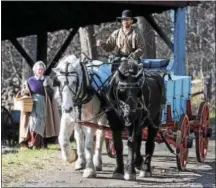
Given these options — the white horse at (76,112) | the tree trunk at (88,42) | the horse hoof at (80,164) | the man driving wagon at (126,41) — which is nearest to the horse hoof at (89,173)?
the white horse at (76,112)

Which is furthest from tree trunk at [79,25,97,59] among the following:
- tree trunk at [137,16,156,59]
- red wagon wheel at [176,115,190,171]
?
red wagon wheel at [176,115,190,171]

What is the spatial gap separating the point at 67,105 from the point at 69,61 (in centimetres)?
65

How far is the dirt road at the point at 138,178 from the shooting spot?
7.77 m

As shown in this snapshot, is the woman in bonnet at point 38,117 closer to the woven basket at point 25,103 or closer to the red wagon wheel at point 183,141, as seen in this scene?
the woven basket at point 25,103

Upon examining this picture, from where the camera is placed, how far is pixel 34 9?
13930 mm

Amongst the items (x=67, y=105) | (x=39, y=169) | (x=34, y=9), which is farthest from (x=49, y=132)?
(x=67, y=105)

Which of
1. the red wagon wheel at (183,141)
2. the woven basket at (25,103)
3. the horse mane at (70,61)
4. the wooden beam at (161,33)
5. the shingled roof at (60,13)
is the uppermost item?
the shingled roof at (60,13)

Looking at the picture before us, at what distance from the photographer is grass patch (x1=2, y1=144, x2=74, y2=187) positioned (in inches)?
328

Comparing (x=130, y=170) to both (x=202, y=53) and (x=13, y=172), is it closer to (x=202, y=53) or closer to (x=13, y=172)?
(x=13, y=172)

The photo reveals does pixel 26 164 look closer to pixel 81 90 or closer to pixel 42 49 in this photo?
pixel 81 90

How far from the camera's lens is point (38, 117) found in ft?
37.2

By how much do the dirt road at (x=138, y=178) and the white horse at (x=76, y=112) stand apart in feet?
0.77

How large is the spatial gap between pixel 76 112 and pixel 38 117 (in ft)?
12.5

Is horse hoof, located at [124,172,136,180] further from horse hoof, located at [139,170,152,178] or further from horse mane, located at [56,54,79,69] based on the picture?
horse mane, located at [56,54,79,69]
